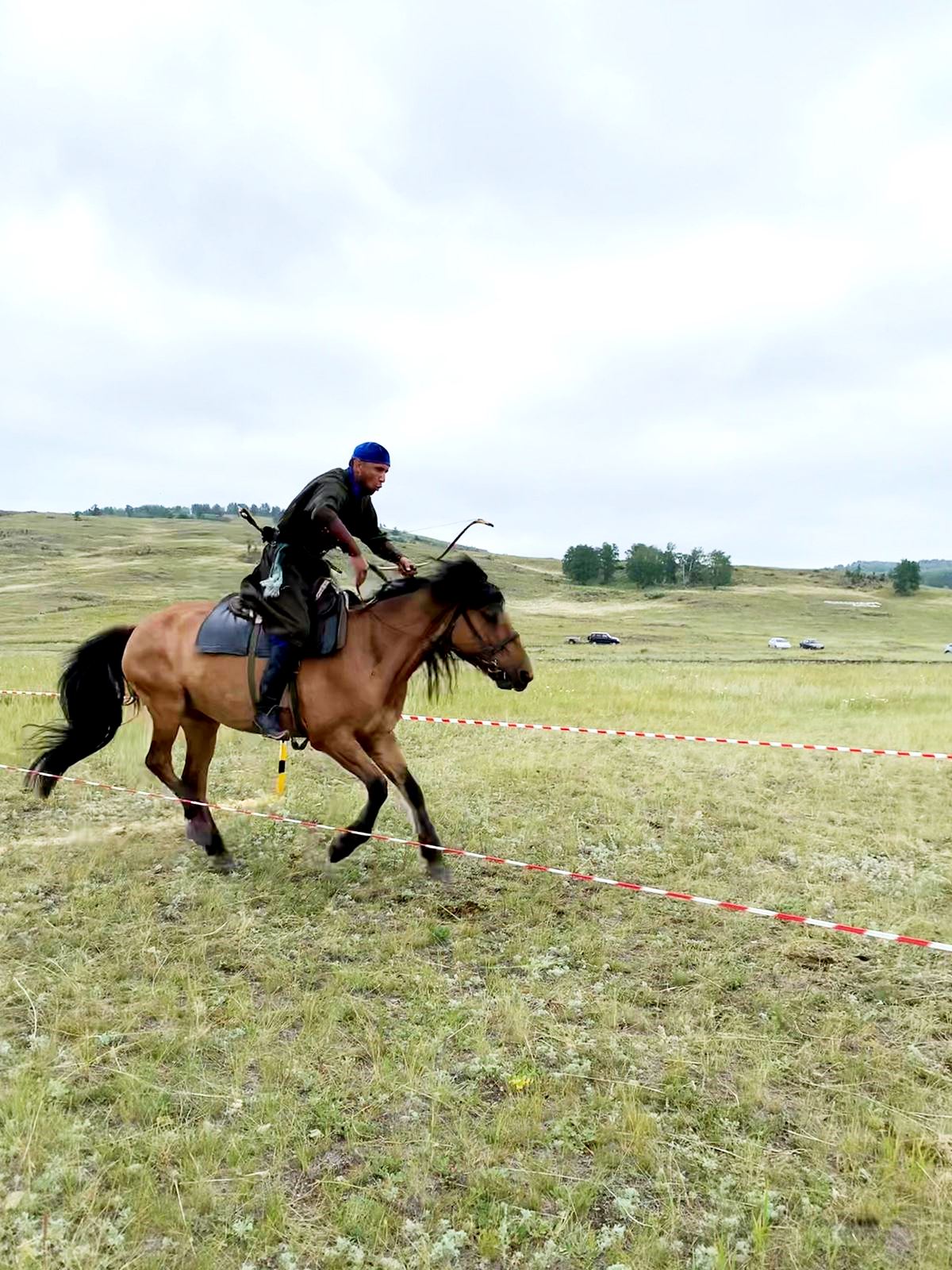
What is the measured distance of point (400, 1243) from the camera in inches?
104

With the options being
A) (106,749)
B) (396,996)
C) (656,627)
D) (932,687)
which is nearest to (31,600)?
(656,627)

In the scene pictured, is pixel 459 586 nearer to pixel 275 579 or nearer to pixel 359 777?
pixel 275 579

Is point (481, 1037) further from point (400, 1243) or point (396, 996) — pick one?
point (400, 1243)

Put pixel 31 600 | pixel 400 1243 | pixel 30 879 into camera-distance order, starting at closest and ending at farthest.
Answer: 1. pixel 400 1243
2. pixel 30 879
3. pixel 31 600

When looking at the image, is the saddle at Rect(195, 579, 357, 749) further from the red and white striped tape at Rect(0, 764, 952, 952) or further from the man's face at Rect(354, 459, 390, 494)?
the red and white striped tape at Rect(0, 764, 952, 952)

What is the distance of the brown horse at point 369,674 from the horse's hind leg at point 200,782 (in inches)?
0.5

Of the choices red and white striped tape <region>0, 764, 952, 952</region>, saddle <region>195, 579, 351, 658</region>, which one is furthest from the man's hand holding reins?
red and white striped tape <region>0, 764, 952, 952</region>

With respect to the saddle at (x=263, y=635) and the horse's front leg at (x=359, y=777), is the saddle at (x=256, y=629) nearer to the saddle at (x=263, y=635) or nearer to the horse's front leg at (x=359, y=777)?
the saddle at (x=263, y=635)

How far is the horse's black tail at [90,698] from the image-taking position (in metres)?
7.38

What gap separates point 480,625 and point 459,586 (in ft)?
1.17

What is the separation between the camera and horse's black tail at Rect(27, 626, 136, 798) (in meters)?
7.38

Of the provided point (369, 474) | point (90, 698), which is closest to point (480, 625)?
point (369, 474)

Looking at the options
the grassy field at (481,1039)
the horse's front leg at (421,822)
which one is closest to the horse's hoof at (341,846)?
the grassy field at (481,1039)

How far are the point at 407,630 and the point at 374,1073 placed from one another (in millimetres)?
3383
